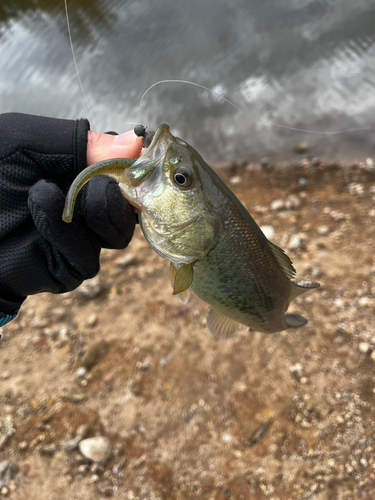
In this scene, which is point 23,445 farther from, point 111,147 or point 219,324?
point 111,147

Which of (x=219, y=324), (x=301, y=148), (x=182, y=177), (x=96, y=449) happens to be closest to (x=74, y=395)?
(x=96, y=449)

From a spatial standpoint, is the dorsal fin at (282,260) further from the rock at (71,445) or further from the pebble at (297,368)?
the rock at (71,445)

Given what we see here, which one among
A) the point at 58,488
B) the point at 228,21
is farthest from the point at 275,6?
the point at 58,488

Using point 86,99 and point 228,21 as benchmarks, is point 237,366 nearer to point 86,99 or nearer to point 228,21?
point 86,99

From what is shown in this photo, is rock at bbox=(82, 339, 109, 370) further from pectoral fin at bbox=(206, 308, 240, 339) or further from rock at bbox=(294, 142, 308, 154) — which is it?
rock at bbox=(294, 142, 308, 154)

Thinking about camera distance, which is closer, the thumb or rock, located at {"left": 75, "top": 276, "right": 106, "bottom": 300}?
the thumb

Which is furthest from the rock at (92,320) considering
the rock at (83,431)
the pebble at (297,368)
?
the pebble at (297,368)

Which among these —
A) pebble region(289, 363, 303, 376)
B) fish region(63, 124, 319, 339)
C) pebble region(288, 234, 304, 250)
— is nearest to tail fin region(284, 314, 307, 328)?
fish region(63, 124, 319, 339)
